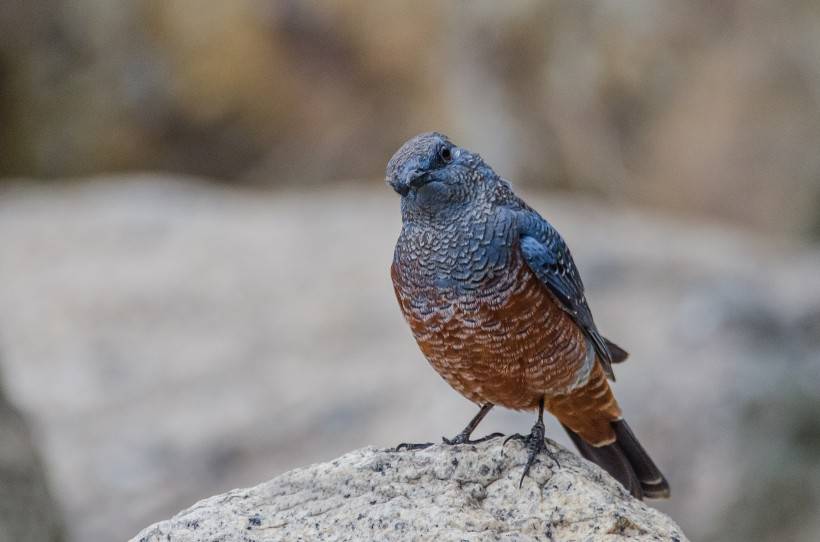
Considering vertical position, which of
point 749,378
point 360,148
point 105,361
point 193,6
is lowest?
point 749,378

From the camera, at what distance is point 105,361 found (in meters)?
12.1

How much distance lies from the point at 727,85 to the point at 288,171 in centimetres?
722

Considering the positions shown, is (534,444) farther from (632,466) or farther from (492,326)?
(632,466)

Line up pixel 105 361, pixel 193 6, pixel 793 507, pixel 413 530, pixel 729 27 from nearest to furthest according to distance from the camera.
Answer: pixel 413 530 → pixel 793 507 → pixel 105 361 → pixel 729 27 → pixel 193 6

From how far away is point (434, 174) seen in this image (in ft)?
16.5

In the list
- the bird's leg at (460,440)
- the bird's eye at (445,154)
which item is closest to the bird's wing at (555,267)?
the bird's eye at (445,154)

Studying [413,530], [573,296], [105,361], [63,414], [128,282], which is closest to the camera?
[413,530]

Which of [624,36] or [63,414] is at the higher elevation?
[624,36]

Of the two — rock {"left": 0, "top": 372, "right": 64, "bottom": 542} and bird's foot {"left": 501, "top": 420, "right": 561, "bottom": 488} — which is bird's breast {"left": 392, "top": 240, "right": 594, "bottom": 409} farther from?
rock {"left": 0, "top": 372, "right": 64, "bottom": 542}

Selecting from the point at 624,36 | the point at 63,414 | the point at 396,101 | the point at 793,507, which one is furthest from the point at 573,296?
the point at 396,101

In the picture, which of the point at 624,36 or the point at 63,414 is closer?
the point at 63,414

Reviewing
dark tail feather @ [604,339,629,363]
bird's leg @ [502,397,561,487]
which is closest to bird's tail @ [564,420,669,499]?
dark tail feather @ [604,339,629,363]

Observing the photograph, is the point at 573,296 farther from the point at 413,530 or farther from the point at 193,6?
the point at 193,6

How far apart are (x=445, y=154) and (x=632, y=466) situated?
1.92 metres
